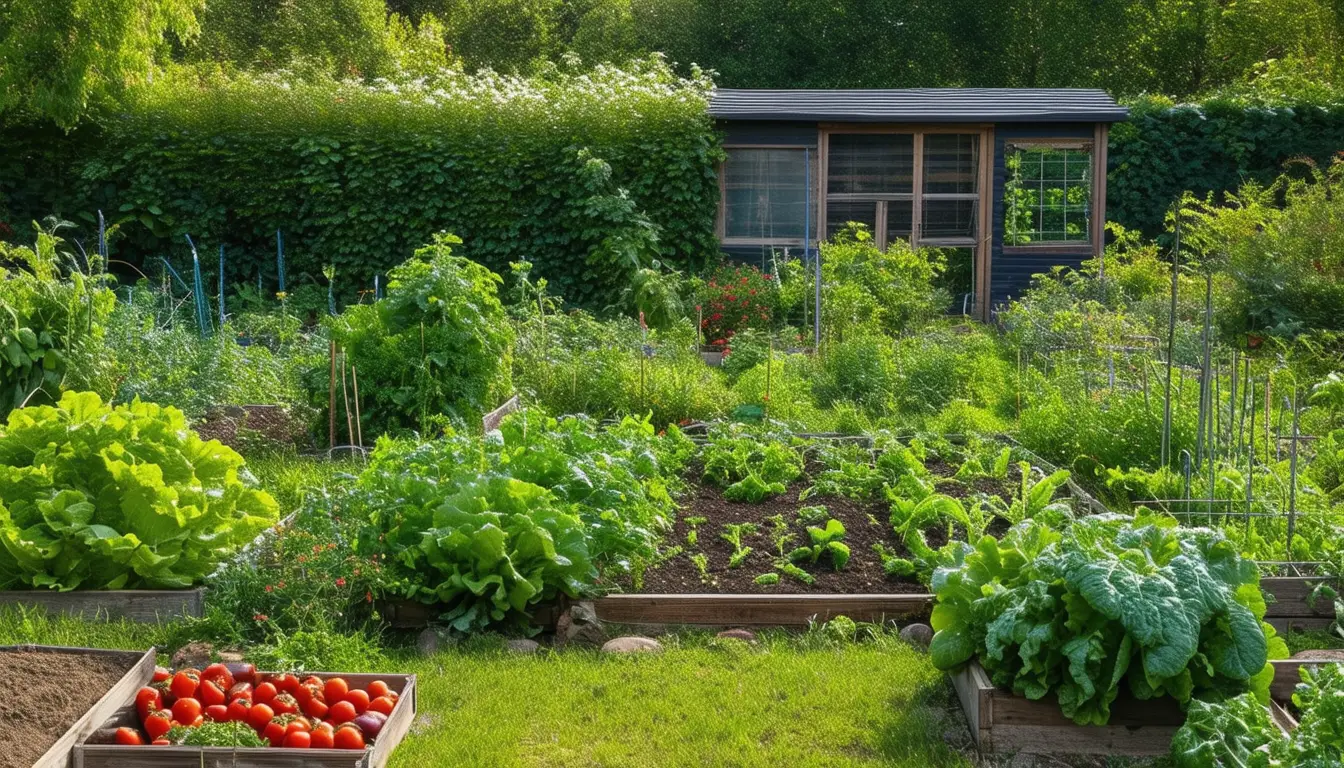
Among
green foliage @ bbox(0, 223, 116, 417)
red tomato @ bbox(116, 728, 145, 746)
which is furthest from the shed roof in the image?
red tomato @ bbox(116, 728, 145, 746)

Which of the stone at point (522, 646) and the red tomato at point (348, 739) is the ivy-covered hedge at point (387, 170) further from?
Result: the red tomato at point (348, 739)

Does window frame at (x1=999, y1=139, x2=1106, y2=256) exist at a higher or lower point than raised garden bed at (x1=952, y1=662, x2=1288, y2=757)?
higher

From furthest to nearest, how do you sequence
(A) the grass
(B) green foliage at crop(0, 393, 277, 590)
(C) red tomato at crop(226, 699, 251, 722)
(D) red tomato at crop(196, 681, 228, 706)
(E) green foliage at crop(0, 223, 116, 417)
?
(E) green foliage at crop(0, 223, 116, 417), (B) green foliage at crop(0, 393, 277, 590), (A) the grass, (D) red tomato at crop(196, 681, 228, 706), (C) red tomato at crop(226, 699, 251, 722)

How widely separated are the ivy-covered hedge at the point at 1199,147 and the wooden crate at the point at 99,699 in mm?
15202

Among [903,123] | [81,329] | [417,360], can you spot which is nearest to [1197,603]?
[417,360]

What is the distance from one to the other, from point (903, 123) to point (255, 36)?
18719 mm

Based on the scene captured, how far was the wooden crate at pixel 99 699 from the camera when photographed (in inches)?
149

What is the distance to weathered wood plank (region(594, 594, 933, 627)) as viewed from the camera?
5.43 meters

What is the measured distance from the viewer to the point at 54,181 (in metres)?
15.4

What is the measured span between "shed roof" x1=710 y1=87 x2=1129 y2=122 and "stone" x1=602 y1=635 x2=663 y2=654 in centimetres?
1085

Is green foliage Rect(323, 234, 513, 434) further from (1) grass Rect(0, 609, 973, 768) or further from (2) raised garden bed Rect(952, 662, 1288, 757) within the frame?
(2) raised garden bed Rect(952, 662, 1288, 757)

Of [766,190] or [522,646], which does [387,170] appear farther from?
[522,646]

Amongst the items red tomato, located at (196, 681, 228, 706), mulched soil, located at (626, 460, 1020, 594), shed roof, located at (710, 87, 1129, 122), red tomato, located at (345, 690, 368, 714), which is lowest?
red tomato, located at (345, 690, 368, 714)

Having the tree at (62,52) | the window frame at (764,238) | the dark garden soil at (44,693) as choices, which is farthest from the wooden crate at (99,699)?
the window frame at (764,238)
